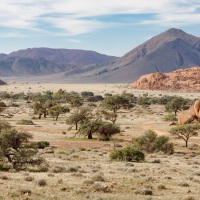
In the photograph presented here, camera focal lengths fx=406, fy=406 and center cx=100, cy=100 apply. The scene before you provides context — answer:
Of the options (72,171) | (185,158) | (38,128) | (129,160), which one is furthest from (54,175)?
(38,128)

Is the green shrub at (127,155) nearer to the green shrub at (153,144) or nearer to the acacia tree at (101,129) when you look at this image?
the green shrub at (153,144)

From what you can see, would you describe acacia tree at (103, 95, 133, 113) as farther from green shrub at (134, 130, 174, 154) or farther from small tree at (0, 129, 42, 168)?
small tree at (0, 129, 42, 168)

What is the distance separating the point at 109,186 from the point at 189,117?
145ft

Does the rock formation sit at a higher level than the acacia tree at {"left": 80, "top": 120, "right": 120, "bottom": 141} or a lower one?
higher

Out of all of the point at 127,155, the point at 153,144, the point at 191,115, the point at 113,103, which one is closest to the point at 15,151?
the point at 127,155

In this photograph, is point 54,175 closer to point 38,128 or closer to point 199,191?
point 199,191

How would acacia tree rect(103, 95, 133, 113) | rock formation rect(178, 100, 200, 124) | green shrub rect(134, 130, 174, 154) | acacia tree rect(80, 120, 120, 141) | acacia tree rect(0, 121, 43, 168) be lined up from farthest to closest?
acacia tree rect(103, 95, 133, 113), rock formation rect(178, 100, 200, 124), acacia tree rect(80, 120, 120, 141), green shrub rect(134, 130, 174, 154), acacia tree rect(0, 121, 43, 168)

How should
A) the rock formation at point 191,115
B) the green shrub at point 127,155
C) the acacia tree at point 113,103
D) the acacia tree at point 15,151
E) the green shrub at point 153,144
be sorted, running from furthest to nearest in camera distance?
the acacia tree at point 113,103
the rock formation at point 191,115
the green shrub at point 153,144
the green shrub at point 127,155
the acacia tree at point 15,151

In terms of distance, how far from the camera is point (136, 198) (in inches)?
716

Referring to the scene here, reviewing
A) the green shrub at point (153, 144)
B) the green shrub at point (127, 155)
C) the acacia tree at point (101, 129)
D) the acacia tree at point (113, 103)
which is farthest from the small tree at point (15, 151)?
the acacia tree at point (113, 103)

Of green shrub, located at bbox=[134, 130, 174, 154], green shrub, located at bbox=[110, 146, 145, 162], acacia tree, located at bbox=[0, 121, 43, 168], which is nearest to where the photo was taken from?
acacia tree, located at bbox=[0, 121, 43, 168]

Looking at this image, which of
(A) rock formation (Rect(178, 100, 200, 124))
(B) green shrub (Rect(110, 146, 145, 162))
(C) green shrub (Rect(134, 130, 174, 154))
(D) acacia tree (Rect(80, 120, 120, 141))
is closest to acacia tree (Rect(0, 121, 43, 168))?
(B) green shrub (Rect(110, 146, 145, 162))

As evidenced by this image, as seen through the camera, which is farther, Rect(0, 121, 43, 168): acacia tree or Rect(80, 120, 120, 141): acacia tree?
Rect(80, 120, 120, 141): acacia tree

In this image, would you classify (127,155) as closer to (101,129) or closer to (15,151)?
(15,151)
